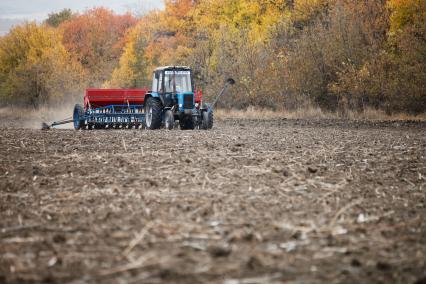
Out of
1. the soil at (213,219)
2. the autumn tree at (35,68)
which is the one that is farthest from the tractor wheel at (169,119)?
the autumn tree at (35,68)

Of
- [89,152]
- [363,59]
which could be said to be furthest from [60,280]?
[363,59]

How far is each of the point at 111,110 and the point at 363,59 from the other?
12451 mm

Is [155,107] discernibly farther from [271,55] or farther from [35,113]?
[35,113]

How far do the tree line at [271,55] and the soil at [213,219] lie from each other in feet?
65.1

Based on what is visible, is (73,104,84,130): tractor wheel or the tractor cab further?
(73,104,84,130): tractor wheel

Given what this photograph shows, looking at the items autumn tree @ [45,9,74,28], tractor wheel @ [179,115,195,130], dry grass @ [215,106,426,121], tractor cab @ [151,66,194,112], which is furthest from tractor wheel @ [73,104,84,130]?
autumn tree @ [45,9,74,28]

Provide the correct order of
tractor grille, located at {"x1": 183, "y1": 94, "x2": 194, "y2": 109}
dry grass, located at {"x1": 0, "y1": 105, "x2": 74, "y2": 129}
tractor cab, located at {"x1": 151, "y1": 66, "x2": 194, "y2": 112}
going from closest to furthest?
tractor grille, located at {"x1": 183, "y1": 94, "x2": 194, "y2": 109} < tractor cab, located at {"x1": 151, "y1": 66, "x2": 194, "y2": 112} < dry grass, located at {"x1": 0, "y1": 105, "x2": 74, "y2": 129}

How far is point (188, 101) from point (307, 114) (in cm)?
1137

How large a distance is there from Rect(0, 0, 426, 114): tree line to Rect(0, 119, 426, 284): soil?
65.1ft

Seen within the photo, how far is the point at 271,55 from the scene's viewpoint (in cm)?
4050

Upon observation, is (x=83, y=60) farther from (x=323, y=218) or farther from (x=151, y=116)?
(x=323, y=218)

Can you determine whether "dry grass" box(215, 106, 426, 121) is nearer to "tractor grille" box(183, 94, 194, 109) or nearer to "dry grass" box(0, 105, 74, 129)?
"tractor grille" box(183, 94, 194, 109)

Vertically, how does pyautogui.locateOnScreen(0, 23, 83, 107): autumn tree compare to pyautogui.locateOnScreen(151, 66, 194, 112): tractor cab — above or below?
above

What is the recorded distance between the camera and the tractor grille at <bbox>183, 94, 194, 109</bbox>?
83.6 feet
